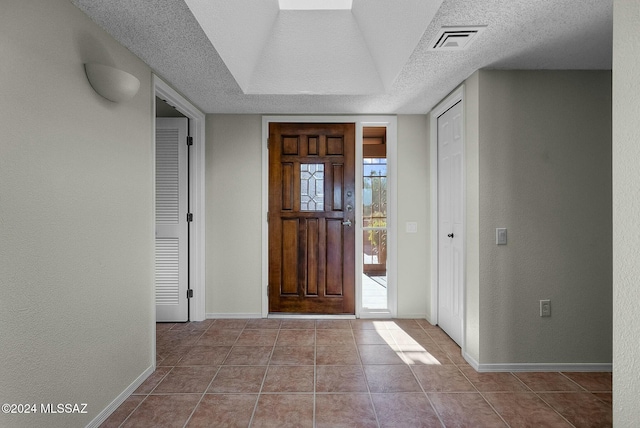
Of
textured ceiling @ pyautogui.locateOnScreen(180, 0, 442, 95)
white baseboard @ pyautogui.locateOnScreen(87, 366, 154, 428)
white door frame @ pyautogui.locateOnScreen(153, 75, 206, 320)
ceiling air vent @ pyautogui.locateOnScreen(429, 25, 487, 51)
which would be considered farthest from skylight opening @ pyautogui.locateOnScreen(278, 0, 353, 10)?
white baseboard @ pyautogui.locateOnScreen(87, 366, 154, 428)

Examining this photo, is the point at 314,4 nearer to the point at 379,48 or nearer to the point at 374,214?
the point at 379,48

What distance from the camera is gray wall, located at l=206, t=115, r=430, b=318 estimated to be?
11.9 ft

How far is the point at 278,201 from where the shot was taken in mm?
3682

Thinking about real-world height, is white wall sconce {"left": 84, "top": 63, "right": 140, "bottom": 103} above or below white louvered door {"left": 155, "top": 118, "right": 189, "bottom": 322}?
above

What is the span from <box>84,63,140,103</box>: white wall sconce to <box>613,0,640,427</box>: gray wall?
2214 millimetres

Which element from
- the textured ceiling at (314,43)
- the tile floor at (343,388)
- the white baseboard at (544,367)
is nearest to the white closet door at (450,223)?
the tile floor at (343,388)

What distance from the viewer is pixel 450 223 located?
3137 millimetres

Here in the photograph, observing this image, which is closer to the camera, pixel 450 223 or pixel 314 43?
pixel 314 43

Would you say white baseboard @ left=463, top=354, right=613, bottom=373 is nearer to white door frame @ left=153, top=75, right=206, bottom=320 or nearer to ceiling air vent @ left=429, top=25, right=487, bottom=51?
ceiling air vent @ left=429, top=25, right=487, bottom=51

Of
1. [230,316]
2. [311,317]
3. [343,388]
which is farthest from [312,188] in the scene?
[343,388]

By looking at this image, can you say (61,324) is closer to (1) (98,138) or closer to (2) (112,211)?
(2) (112,211)

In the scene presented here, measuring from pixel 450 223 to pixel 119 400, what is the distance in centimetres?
278

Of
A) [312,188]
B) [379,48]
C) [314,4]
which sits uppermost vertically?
[314,4]

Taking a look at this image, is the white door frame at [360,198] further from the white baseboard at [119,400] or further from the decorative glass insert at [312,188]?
the white baseboard at [119,400]
